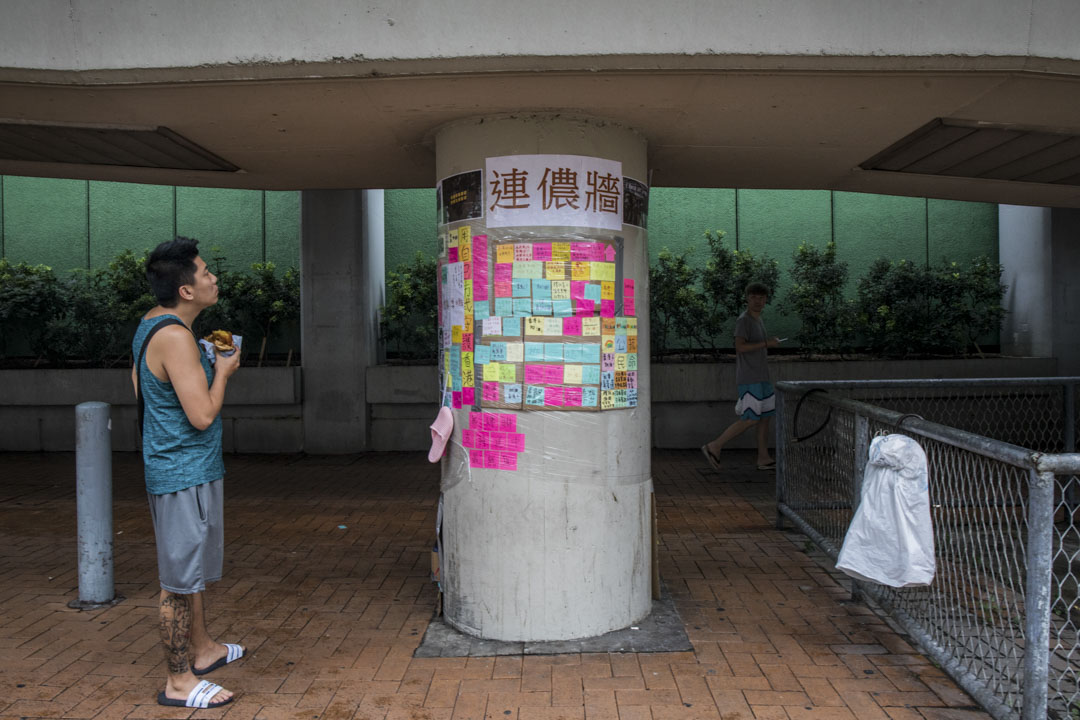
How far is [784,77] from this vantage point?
3.65 meters

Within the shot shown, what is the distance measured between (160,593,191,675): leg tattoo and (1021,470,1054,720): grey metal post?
3339mm

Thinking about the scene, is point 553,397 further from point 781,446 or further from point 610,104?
point 781,446

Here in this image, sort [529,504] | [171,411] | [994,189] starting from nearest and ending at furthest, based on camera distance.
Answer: [171,411]
[529,504]
[994,189]

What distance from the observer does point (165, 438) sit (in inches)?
138

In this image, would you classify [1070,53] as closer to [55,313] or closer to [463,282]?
[463,282]

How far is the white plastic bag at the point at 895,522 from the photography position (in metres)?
3.58

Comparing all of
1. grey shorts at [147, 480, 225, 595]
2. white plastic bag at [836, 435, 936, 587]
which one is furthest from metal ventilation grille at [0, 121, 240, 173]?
white plastic bag at [836, 435, 936, 587]

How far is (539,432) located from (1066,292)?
29.4 ft

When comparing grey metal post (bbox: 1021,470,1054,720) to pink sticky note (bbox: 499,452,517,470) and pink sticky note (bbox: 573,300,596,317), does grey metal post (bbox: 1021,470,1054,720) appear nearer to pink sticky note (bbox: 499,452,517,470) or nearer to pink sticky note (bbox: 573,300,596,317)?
pink sticky note (bbox: 573,300,596,317)

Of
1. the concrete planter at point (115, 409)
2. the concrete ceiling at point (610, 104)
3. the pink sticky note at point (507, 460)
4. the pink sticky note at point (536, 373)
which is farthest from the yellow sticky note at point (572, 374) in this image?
the concrete planter at point (115, 409)

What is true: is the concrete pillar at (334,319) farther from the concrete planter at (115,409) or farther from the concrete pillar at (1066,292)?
the concrete pillar at (1066,292)

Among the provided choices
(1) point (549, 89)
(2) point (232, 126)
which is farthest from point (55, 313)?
(1) point (549, 89)

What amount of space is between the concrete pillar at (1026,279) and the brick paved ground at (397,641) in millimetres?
5818

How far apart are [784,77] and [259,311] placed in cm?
819
